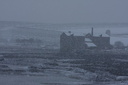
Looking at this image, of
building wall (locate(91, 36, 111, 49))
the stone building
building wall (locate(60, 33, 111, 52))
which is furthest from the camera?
building wall (locate(91, 36, 111, 49))

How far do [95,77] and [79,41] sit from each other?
23.2 metres

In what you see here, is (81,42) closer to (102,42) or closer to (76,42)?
(76,42)

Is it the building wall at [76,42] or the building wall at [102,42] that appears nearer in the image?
the building wall at [76,42]

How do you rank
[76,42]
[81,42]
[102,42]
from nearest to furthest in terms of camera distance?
1. [76,42]
2. [81,42]
3. [102,42]

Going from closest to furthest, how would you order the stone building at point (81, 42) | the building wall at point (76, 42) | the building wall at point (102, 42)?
1. the building wall at point (76, 42)
2. the stone building at point (81, 42)
3. the building wall at point (102, 42)

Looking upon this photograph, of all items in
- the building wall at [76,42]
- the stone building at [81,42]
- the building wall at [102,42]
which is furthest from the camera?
the building wall at [102,42]

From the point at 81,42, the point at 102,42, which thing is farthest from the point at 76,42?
the point at 102,42

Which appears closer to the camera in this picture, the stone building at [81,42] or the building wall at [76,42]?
the building wall at [76,42]

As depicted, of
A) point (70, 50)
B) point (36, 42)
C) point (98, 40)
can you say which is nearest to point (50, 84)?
point (70, 50)

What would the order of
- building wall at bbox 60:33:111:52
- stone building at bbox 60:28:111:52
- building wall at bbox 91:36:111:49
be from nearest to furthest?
building wall at bbox 60:33:111:52, stone building at bbox 60:28:111:52, building wall at bbox 91:36:111:49

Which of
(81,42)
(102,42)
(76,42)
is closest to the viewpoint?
(76,42)

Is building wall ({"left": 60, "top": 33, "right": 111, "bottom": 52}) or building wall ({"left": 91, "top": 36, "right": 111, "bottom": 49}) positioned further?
building wall ({"left": 91, "top": 36, "right": 111, "bottom": 49})

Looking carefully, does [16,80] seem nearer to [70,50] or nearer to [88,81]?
[88,81]

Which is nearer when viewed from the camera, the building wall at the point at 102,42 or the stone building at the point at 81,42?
the stone building at the point at 81,42
